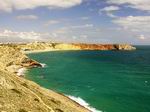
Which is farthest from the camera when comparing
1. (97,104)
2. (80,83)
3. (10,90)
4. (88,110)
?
(80,83)

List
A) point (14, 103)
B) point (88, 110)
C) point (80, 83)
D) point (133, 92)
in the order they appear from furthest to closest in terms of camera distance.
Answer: point (80, 83) → point (133, 92) → point (88, 110) → point (14, 103)

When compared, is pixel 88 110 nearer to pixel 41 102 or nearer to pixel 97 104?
pixel 97 104

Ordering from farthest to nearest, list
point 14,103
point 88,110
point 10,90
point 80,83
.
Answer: point 80,83 → point 88,110 → point 10,90 → point 14,103

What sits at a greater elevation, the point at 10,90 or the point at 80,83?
the point at 10,90

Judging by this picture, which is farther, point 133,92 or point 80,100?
point 133,92

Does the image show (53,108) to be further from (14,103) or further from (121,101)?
(121,101)

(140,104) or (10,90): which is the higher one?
(10,90)

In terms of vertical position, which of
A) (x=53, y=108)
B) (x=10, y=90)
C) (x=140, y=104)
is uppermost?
(x=10, y=90)

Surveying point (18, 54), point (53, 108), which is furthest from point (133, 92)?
point (18, 54)

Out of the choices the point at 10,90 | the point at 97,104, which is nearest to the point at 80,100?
the point at 97,104
